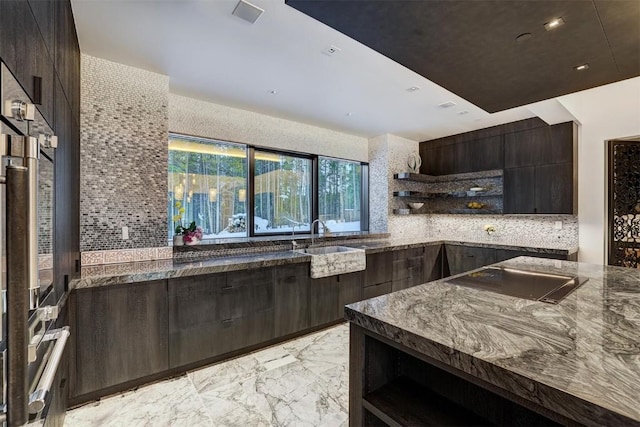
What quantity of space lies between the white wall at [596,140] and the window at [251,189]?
324 centimetres

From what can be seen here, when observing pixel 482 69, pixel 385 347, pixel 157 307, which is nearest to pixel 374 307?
pixel 385 347

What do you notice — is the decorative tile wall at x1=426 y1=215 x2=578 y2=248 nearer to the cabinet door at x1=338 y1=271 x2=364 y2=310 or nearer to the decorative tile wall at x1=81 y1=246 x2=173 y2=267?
the cabinet door at x1=338 y1=271 x2=364 y2=310

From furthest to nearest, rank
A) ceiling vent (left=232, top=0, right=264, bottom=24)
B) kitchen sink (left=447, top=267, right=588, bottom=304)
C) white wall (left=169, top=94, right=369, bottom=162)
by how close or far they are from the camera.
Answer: white wall (left=169, top=94, right=369, bottom=162), ceiling vent (left=232, top=0, right=264, bottom=24), kitchen sink (left=447, top=267, right=588, bottom=304)

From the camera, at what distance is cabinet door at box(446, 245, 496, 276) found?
14.5 ft

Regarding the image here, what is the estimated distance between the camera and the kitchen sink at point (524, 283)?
5.25 ft

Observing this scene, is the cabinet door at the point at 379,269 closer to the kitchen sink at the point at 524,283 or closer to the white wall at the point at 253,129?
the kitchen sink at the point at 524,283

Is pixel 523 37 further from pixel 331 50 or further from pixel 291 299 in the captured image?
pixel 291 299

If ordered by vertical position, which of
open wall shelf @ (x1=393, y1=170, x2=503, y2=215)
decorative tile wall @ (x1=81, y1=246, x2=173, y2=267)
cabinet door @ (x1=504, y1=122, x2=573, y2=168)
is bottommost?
decorative tile wall @ (x1=81, y1=246, x2=173, y2=267)

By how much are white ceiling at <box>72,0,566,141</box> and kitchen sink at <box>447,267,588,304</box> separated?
1.86 metres

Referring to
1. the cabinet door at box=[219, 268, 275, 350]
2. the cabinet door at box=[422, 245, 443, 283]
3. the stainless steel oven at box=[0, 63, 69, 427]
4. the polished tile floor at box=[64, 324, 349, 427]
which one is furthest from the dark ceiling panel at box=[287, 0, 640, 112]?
the cabinet door at box=[422, 245, 443, 283]

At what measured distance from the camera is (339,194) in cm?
499

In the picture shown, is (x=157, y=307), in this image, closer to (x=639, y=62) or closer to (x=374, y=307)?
(x=374, y=307)

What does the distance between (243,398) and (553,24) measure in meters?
2.79

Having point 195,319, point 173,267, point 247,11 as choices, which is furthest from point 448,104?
point 195,319
